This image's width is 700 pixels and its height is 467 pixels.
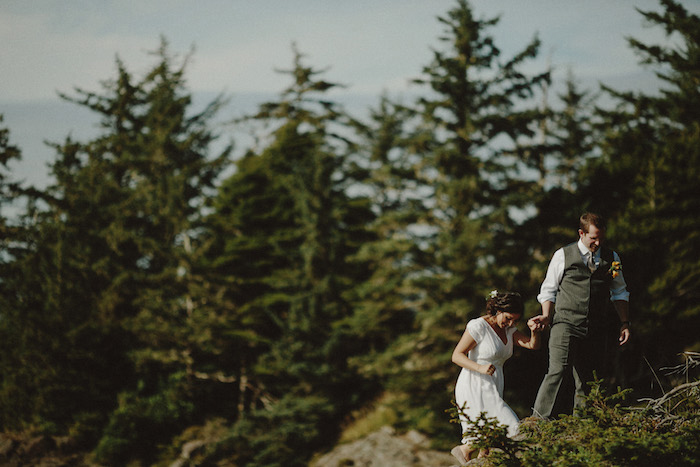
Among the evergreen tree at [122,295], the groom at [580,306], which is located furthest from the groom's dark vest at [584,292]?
the evergreen tree at [122,295]

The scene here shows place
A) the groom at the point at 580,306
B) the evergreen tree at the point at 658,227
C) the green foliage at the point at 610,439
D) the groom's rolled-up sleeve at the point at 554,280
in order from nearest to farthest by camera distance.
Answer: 1. the green foliage at the point at 610,439
2. the groom at the point at 580,306
3. the groom's rolled-up sleeve at the point at 554,280
4. the evergreen tree at the point at 658,227

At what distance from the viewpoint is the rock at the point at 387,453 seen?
16.4 metres

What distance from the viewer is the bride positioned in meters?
4.80

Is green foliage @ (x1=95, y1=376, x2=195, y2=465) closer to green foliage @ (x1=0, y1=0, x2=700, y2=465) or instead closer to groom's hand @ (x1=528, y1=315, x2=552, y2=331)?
green foliage @ (x1=0, y1=0, x2=700, y2=465)

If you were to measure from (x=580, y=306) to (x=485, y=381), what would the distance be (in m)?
1.07

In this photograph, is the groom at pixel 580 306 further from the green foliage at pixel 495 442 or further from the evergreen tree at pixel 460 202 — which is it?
the evergreen tree at pixel 460 202

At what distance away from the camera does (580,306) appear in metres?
4.96

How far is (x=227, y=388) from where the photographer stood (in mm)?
24656

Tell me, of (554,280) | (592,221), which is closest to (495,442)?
(554,280)

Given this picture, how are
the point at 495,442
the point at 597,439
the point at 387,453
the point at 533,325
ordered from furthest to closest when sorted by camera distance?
the point at 387,453, the point at 533,325, the point at 495,442, the point at 597,439

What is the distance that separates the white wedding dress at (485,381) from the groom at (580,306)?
0.40 m

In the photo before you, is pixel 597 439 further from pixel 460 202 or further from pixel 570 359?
pixel 460 202

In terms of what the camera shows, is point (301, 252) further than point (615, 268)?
Yes

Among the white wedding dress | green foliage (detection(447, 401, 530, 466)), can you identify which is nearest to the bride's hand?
the white wedding dress
